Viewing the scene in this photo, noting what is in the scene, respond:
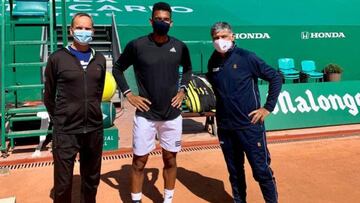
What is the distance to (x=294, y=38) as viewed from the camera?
12250 millimetres

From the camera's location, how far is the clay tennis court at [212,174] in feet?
14.5

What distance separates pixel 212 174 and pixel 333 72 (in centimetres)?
837

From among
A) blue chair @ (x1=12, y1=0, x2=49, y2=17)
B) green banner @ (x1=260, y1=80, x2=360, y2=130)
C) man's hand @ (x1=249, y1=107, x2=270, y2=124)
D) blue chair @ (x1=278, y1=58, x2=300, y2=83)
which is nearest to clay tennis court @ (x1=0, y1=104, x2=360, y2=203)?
green banner @ (x1=260, y1=80, x2=360, y2=130)

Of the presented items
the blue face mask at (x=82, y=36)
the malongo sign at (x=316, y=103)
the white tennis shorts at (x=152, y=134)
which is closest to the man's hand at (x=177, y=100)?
the white tennis shorts at (x=152, y=134)

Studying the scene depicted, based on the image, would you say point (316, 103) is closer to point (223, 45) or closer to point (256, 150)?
point (256, 150)

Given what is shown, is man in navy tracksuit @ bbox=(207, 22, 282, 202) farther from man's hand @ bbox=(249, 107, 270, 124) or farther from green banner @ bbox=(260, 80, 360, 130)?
green banner @ bbox=(260, 80, 360, 130)

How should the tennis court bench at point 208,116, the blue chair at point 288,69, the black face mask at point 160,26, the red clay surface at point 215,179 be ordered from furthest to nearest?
the blue chair at point 288,69 → the tennis court bench at point 208,116 → the red clay surface at point 215,179 → the black face mask at point 160,26

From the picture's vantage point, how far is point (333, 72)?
11.9 metres

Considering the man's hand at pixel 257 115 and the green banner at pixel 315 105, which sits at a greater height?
the man's hand at pixel 257 115

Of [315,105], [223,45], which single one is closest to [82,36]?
[223,45]

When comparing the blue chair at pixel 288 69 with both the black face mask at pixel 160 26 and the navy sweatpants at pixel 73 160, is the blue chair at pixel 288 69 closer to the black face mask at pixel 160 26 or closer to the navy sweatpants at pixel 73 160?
the black face mask at pixel 160 26

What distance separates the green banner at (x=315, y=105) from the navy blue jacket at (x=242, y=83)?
380 cm

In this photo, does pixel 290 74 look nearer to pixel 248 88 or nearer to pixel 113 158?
pixel 113 158

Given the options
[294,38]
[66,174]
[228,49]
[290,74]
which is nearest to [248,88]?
[228,49]
